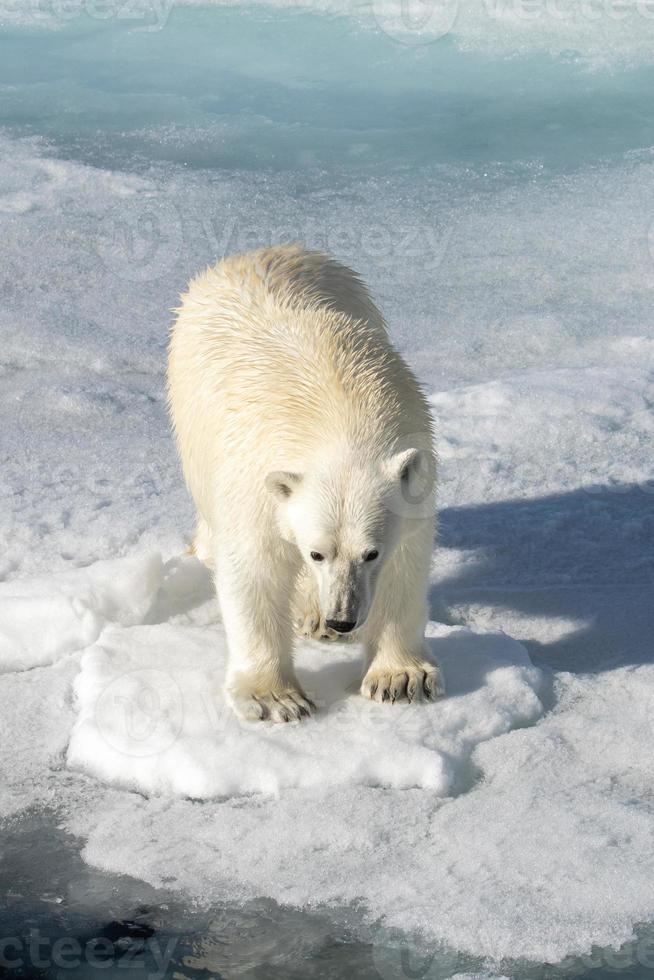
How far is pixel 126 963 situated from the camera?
103 inches

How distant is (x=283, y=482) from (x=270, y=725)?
0.70 meters

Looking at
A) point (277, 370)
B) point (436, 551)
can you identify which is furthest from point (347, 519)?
point (436, 551)

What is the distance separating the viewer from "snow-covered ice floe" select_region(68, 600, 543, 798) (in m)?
3.17

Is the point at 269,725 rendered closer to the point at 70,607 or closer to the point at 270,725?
the point at 270,725

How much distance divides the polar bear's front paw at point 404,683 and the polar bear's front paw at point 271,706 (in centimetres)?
18

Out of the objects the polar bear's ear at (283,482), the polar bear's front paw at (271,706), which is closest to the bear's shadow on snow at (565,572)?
the polar bear's front paw at (271,706)

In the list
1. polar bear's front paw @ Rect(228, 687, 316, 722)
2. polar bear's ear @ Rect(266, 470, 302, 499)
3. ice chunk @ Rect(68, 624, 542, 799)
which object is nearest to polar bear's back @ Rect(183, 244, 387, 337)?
polar bear's ear @ Rect(266, 470, 302, 499)

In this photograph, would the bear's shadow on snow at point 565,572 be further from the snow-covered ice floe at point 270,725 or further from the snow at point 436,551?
the snow-covered ice floe at point 270,725

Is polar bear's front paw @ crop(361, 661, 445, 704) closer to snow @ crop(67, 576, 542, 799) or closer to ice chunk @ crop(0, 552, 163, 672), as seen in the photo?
snow @ crop(67, 576, 542, 799)

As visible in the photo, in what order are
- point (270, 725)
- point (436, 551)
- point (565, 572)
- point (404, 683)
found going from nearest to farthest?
point (270, 725) < point (404, 683) < point (565, 572) < point (436, 551)

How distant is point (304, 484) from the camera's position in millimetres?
3037

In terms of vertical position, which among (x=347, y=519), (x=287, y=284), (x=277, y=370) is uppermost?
(x=287, y=284)

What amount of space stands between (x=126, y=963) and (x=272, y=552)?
3.55ft

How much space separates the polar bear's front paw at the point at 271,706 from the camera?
3346 mm
